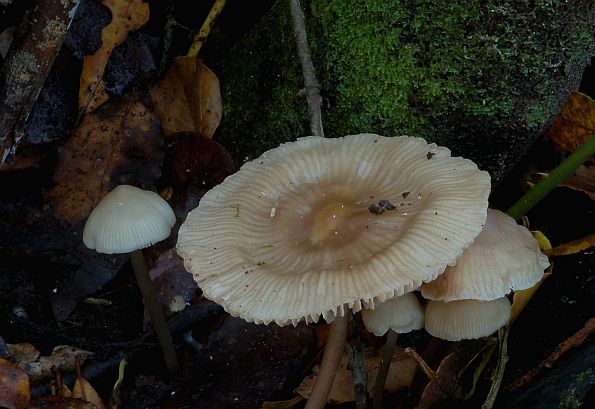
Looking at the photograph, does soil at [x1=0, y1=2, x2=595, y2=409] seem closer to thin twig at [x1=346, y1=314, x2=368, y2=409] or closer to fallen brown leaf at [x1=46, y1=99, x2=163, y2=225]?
fallen brown leaf at [x1=46, y1=99, x2=163, y2=225]

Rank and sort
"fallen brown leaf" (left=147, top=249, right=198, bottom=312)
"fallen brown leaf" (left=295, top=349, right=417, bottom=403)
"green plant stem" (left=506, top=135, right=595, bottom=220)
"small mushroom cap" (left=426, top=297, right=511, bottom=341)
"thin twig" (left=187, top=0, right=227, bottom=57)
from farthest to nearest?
"thin twig" (left=187, top=0, right=227, bottom=57), "fallen brown leaf" (left=147, top=249, right=198, bottom=312), "fallen brown leaf" (left=295, top=349, right=417, bottom=403), "green plant stem" (left=506, top=135, right=595, bottom=220), "small mushroom cap" (left=426, top=297, right=511, bottom=341)

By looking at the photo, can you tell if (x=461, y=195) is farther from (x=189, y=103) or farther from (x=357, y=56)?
(x=189, y=103)

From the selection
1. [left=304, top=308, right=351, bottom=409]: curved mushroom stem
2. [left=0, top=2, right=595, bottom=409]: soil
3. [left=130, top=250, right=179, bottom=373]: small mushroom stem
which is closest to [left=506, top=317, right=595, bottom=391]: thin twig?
[left=0, top=2, right=595, bottom=409]: soil

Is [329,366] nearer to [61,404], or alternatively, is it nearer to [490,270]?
[490,270]

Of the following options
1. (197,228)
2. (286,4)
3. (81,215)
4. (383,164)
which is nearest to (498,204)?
(383,164)

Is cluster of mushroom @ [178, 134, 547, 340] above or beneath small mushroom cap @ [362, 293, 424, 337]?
above

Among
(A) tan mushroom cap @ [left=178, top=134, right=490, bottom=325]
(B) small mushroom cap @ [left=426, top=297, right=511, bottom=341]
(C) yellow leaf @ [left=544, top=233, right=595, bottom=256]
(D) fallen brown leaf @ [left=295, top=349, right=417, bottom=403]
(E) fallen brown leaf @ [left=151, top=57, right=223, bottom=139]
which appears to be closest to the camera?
(A) tan mushroom cap @ [left=178, top=134, right=490, bottom=325]
